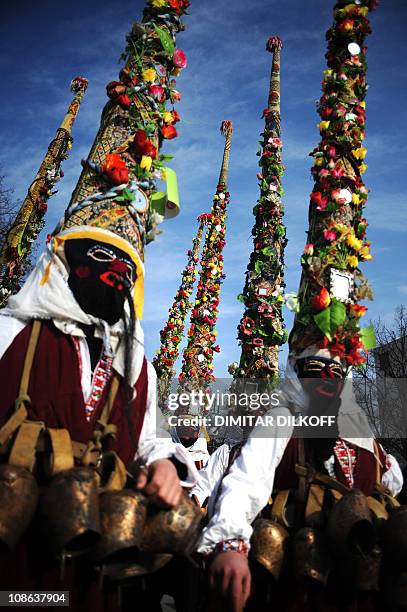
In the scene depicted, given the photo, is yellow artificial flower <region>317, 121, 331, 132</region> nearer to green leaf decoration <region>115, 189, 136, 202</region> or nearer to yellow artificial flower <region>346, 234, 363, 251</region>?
yellow artificial flower <region>346, 234, 363, 251</region>

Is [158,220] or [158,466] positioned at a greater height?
[158,220]

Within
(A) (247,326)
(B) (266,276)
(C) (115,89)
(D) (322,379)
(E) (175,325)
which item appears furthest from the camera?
(E) (175,325)

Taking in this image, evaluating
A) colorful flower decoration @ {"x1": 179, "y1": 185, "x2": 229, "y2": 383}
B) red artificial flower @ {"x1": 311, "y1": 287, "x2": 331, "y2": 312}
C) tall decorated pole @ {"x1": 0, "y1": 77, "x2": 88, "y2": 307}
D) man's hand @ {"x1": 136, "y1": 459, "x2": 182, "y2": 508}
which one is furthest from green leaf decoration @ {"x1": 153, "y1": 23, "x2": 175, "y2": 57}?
colorful flower decoration @ {"x1": 179, "y1": 185, "x2": 229, "y2": 383}

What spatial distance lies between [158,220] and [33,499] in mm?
2279

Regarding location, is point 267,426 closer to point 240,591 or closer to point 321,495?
point 321,495

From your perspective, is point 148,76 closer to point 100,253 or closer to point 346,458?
point 100,253

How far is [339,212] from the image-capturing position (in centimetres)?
411

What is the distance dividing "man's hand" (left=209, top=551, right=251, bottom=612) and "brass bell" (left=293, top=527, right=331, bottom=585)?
0.30 metres

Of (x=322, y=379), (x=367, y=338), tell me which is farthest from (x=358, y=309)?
(x=322, y=379)

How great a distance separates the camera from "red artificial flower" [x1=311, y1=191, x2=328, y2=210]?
4.18 metres

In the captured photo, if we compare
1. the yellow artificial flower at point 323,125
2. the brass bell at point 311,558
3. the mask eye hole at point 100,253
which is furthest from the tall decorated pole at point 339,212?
the mask eye hole at point 100,253

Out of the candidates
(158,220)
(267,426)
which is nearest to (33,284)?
(158,220)

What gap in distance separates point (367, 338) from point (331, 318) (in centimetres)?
48

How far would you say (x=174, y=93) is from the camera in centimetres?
391
